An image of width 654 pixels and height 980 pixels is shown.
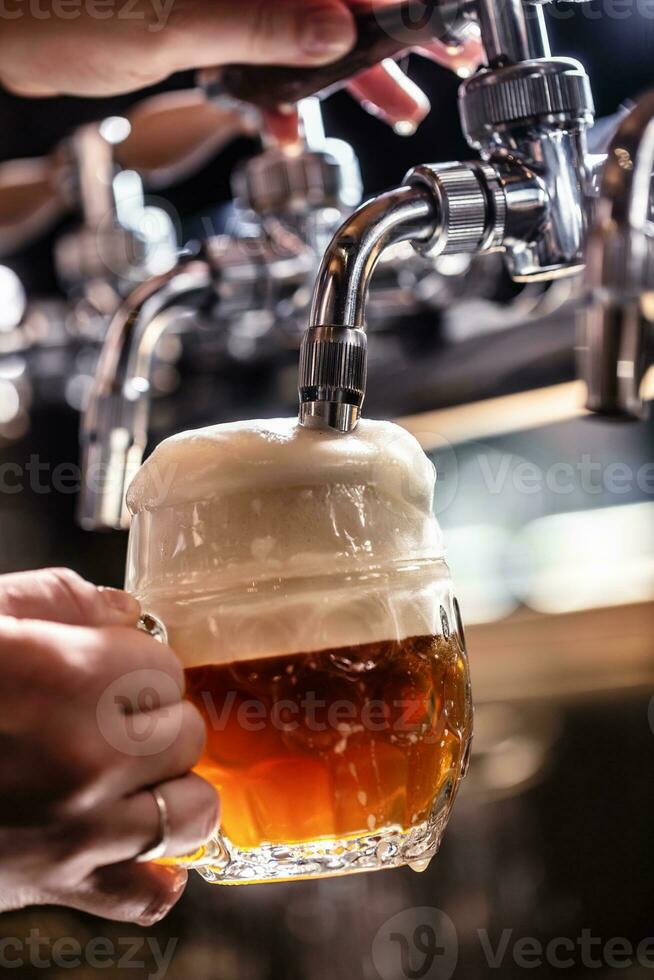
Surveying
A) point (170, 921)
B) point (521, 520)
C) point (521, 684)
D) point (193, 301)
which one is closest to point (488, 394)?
point (521, 520)

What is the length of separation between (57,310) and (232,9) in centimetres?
97

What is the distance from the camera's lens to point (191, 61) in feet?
2.79

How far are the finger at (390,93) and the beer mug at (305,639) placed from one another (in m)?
0.37

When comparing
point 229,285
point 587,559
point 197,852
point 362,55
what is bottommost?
point 587,559

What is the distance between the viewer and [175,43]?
838 millimetres

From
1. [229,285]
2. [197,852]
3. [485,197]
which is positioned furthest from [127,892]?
[229,285]

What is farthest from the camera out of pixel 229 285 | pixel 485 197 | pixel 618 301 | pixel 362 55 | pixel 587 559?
pixel 587 559

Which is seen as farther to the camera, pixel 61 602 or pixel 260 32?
pixel 260 32

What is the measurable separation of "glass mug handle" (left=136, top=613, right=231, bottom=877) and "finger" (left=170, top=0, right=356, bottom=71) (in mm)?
377

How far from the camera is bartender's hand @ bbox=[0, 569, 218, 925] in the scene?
1.66 feet

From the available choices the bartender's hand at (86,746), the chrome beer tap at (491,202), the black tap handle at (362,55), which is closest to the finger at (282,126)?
the black tap handle at (362,55)

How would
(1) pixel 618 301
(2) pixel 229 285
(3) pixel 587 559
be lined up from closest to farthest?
(1) pixel 618 301, (2) pixel 229 285, (3) pixel 587 559

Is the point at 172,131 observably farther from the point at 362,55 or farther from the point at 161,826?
the point at 161,826

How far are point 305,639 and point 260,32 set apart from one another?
0.42 m
